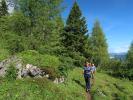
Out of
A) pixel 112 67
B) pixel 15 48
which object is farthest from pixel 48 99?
pixel 112 67

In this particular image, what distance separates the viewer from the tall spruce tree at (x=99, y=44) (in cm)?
8075

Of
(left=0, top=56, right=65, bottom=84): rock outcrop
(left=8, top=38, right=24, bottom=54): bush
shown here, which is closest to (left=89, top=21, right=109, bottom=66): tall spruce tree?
(left=8, top=38, right=24, bottom=54): bush

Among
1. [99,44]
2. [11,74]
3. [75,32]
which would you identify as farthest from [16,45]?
[99,44]

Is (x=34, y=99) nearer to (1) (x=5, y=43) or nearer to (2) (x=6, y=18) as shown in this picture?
(1) (x=5, y=43)

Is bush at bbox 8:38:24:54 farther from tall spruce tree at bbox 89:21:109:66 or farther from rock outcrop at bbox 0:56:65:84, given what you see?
tall spruce tree at bbox 89:21:109:66

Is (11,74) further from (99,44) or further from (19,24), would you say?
(99,44)

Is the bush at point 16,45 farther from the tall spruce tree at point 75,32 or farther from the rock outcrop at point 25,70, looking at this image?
the tall spruce tree at point 75,32

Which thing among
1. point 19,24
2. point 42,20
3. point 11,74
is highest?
point 42,20

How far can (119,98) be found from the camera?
23891mm

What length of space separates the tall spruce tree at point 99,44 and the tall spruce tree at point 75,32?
93.5 feet

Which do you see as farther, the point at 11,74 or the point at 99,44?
the point at 99,44

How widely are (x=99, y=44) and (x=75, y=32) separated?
33.3 metres

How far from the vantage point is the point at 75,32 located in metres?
50.4

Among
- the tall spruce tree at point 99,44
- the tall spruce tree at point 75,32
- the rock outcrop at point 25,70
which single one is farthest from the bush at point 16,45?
the tall spruce tree at point 99,44
